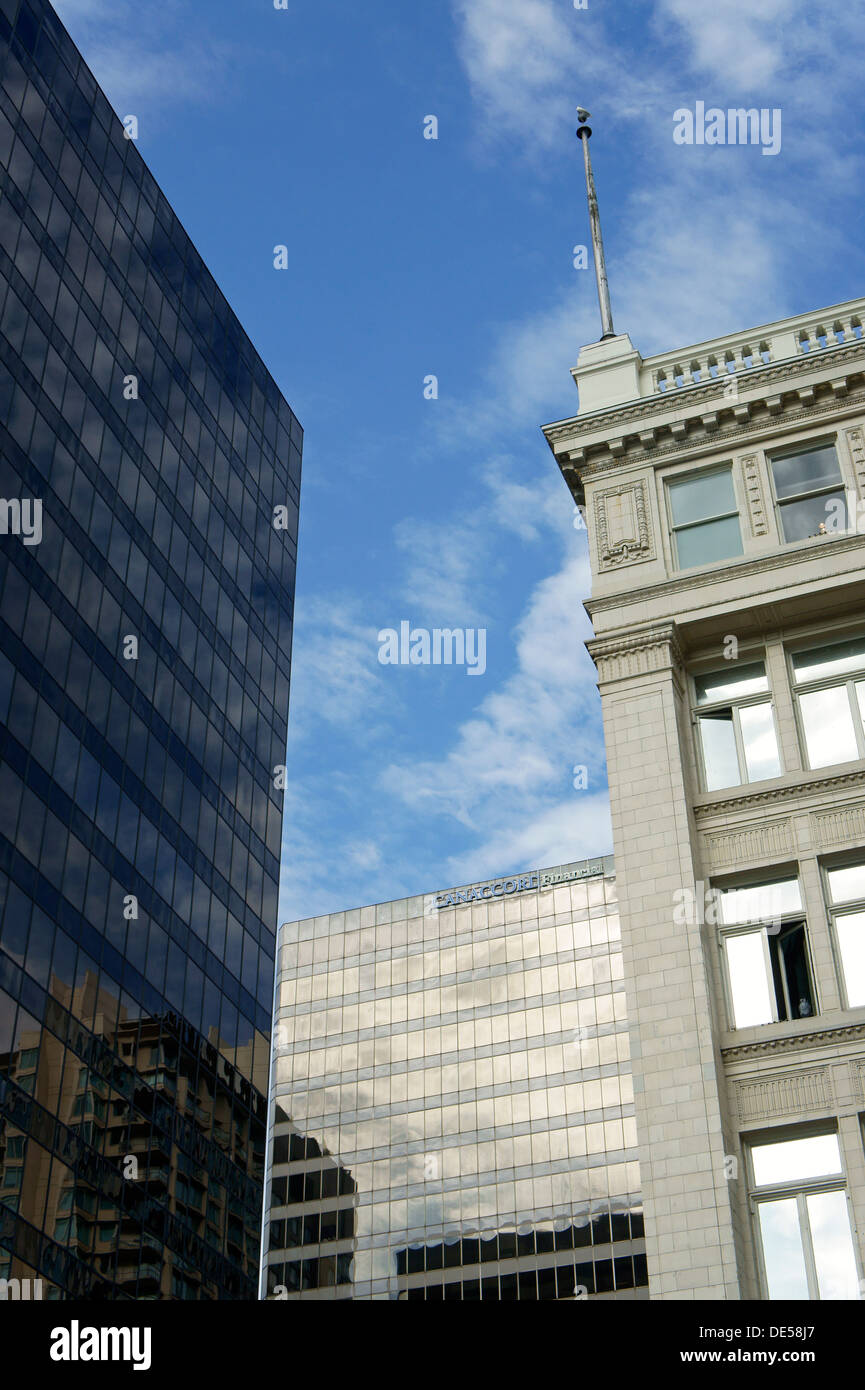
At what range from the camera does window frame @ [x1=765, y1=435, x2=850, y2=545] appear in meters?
32.5

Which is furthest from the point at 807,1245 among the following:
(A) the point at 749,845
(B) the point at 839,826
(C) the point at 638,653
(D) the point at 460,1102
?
(D) the point at 460,1102

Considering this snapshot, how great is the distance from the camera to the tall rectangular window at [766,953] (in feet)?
90.9

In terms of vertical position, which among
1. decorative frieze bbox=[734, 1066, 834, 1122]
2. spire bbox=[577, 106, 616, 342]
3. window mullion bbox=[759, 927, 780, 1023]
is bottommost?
decorative frieze bbox=[734, 1066, 834, 1122]

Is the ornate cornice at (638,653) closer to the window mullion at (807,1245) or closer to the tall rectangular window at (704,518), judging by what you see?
the tall rectangular window at (704,518)

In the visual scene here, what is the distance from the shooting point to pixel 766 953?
92.8 ft

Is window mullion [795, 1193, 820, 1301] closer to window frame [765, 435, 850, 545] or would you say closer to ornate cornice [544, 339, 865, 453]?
window frame [765, 435, 850, 545]

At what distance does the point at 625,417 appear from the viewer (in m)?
35.2

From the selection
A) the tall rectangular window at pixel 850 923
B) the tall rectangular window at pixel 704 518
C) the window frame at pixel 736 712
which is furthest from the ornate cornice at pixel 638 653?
the tall rectangular window at pixel 850 923

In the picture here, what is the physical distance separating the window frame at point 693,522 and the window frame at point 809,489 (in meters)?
0.76

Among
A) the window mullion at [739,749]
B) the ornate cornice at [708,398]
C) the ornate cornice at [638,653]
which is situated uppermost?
the ornate cornice at [708,398]

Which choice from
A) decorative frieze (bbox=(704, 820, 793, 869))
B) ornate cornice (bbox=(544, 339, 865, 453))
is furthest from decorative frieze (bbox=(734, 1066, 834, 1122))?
ornate cornice (bbox=(544, 339, 865, 453))

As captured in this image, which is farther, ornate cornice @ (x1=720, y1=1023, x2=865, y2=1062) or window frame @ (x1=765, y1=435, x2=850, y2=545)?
window frame @ (x1=765, y1=435, x2=850, y2=545)

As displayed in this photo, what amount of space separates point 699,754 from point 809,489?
629 cm

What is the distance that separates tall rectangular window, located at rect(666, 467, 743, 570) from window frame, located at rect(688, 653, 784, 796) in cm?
228
